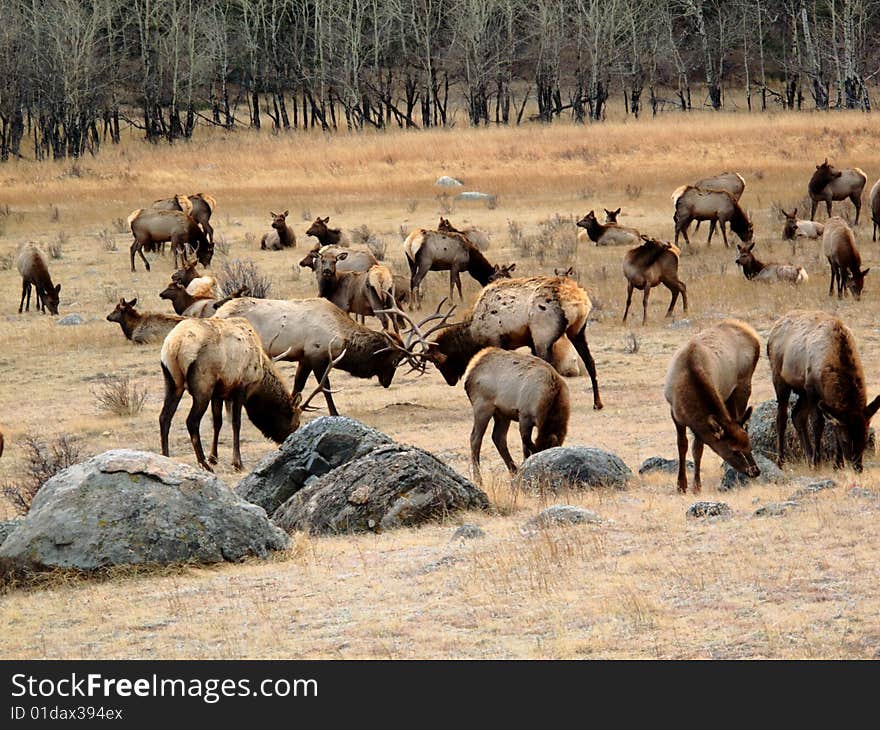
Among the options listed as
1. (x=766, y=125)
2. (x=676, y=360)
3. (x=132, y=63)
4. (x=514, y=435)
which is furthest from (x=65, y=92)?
(x=676, y=360)

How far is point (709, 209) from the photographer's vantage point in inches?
1104

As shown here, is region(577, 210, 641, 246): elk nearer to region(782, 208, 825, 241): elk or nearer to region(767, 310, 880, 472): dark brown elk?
region(782, 208, 825, 241): elk

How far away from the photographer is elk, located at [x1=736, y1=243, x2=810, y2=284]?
23500 millimetres

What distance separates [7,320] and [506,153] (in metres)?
24.0

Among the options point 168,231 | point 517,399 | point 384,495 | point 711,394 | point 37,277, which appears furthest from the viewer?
point 168,231

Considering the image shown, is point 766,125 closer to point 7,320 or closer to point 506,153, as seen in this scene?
point 506,153

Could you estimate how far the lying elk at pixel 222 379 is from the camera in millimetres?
12922

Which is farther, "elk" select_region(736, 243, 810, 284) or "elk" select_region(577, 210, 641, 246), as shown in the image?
"elk" select_region(577, 210, 641, 246)

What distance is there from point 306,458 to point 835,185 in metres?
23.1

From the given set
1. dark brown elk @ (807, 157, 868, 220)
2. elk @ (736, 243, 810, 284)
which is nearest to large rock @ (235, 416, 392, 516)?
elk @ (736, 243, 810, 284)

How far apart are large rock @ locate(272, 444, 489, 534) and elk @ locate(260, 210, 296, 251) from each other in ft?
65.4

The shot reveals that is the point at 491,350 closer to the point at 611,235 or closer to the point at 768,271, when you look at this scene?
the point at 768,271

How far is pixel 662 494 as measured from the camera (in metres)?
10.3

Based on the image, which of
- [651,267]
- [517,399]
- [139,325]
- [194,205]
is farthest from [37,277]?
[517,399]
